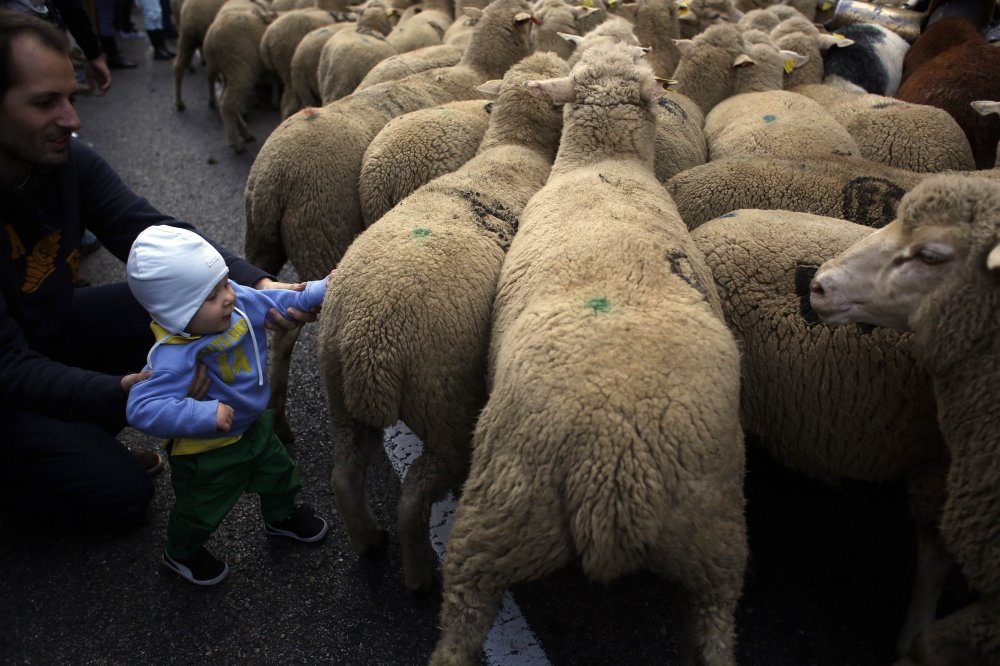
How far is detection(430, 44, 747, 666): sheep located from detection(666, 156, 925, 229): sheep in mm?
969

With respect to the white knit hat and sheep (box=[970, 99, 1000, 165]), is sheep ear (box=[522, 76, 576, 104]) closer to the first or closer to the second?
the white knit hat

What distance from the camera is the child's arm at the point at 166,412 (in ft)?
6.84

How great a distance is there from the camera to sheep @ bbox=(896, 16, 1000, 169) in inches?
161

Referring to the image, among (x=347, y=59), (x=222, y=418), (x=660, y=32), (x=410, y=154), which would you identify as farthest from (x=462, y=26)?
(x=222, y=418)

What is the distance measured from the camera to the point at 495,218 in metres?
2.60

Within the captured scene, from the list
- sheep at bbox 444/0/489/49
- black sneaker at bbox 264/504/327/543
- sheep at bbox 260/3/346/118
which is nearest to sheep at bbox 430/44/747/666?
black sneaker at bbox 264/504/327/543

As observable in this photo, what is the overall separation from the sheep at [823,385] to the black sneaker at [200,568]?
1.97 metres

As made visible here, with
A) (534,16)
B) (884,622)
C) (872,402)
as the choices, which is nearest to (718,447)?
(872,402)

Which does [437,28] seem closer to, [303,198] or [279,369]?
[303,198]

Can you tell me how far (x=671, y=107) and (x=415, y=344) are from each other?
2.50 m

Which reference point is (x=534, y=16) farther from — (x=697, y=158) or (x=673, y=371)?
(x=673, y=371)

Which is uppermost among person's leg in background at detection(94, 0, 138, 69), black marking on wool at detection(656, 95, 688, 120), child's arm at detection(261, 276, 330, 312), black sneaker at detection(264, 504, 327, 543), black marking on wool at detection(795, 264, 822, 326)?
black marking on wool at detection(795, 264, 822, 326)

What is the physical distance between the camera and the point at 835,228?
2.46 metres

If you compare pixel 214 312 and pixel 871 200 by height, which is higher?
pixel 871 200
